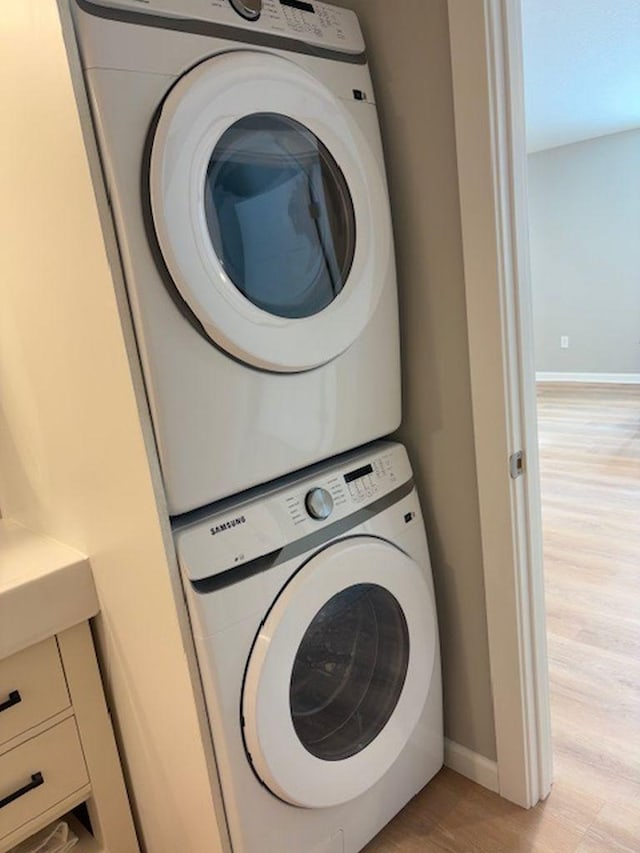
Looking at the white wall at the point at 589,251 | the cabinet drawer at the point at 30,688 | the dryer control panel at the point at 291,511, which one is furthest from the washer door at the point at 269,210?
the white wall at the point at 589,251

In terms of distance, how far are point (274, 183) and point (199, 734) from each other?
96cm

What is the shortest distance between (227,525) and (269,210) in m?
0.55

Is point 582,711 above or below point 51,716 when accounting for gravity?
below

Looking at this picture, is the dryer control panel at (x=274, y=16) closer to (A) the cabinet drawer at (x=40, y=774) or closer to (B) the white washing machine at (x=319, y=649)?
(B) the white washing machine at (x=319, y=649)

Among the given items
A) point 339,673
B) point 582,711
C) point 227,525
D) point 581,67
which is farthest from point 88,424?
point 581,67

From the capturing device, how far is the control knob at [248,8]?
1.02 m

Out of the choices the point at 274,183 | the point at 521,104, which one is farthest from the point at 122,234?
the point at 521,104

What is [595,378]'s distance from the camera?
237 inches

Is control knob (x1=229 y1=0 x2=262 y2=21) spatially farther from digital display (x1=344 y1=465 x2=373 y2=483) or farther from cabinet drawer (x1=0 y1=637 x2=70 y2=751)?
cabinet drawer (x1=0 y1=637 x2=70 y2=751)

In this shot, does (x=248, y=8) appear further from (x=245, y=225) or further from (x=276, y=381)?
(x=276, y=381)

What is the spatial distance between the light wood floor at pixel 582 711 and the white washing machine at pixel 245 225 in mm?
924

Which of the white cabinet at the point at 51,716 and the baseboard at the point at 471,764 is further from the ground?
the white cabinet at the point at 51,716

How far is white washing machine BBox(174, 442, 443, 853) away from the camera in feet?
3.42

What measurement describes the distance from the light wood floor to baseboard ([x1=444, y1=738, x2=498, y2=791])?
23mm
